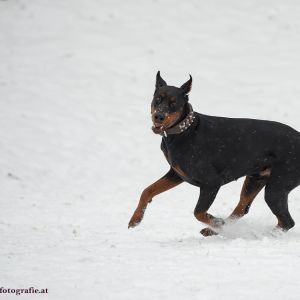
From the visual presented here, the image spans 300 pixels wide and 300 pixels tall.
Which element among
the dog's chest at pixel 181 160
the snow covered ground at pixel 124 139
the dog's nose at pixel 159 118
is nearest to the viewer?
the snow covered ground at pixel 124 139

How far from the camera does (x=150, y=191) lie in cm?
736

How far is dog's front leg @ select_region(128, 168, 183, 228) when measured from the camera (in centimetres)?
729

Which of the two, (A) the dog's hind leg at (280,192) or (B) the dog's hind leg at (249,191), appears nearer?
(A) the dog's hind leg at (280,192)

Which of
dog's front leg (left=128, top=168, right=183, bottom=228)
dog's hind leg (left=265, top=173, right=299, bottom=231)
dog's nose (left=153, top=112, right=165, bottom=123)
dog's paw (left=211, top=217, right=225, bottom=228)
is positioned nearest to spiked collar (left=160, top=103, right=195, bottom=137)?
dog's nose (left=153, top=112, right=165, bottom=123)

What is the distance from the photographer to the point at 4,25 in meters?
18.4

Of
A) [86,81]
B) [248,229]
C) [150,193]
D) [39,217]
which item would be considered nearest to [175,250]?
[150,193]

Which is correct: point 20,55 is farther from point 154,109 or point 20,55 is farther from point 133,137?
point 154,109

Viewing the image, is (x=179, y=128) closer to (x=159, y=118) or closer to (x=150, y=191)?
(x=159, y=118)

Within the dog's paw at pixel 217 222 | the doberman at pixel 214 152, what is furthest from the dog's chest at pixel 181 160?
the dog's paw at pixel 217 222

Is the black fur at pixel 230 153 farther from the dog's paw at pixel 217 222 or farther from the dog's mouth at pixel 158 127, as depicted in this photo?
the dog's paw at pixel 217 222

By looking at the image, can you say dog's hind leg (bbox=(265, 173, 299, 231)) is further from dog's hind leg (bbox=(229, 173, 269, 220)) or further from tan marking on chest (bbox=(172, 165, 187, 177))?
tan marking on chest (bbox=(172, 165, 187, 177))

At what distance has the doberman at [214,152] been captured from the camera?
276 inches

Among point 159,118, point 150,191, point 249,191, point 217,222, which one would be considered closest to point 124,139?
point 249,191

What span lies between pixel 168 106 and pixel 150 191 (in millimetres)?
1125
